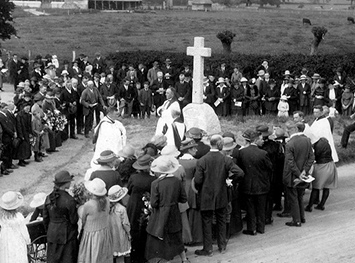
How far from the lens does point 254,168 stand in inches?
388

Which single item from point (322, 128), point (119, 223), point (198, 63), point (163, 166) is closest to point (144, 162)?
point (163, 166)

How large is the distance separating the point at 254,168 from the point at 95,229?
2926mm

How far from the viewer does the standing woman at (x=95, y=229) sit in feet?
25.9

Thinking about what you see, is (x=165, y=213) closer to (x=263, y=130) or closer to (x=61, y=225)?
(x=61, y=225)

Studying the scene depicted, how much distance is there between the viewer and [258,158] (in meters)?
9.81

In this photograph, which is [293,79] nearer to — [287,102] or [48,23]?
[287,102]

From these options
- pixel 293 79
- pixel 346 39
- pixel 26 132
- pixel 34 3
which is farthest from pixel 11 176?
pixel 34 3

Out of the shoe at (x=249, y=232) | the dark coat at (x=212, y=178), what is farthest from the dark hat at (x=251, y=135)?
the shoe at (x=249, y=232)

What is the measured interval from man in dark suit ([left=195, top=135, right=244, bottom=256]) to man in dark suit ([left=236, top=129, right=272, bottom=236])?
61 centimetres

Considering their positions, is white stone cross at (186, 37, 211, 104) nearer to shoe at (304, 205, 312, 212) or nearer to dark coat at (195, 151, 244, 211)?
shoe at (304, 205, 312, 212)

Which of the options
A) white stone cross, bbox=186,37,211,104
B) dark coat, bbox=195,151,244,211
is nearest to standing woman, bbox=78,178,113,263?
dark coat, bbox=195,151,244,211

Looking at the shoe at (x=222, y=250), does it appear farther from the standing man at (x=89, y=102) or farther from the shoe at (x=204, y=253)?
the standing man at (x=89, y=102)

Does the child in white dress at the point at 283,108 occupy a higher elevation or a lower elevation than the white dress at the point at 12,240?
lower

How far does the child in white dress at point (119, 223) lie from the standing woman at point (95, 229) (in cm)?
24
